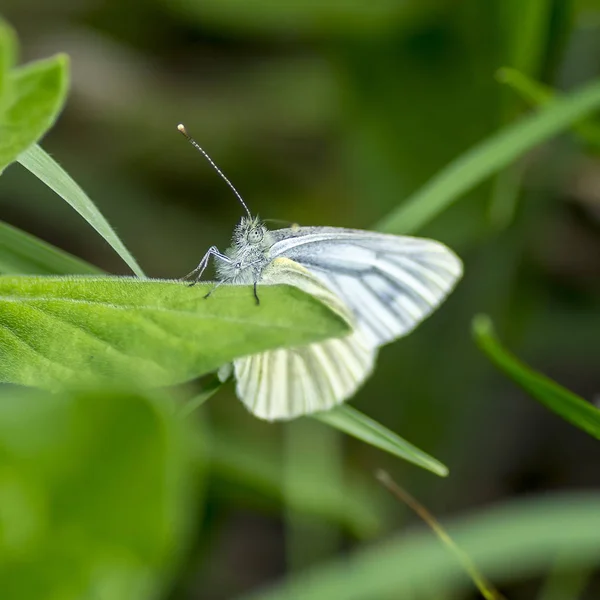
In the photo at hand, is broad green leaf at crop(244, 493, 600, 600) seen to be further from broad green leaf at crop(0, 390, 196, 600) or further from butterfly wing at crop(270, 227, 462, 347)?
broad green leaf at crop(0, 390, 196, 600)

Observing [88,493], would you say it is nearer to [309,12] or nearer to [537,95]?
[537,95]

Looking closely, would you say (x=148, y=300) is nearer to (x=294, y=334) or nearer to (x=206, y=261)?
(x=294, y=334)

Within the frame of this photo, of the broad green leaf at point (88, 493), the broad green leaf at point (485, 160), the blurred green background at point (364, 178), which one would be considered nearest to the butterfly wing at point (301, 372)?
the broad green leaf at point (485, 160)

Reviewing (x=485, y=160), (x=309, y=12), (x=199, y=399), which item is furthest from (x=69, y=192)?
(x=309, y=12)

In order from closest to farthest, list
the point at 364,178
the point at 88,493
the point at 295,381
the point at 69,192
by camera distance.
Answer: the point at 88,493 → the point at 69,192 → the point at 295,381 → the point at 364,178

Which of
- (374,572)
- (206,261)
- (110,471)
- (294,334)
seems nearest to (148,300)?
(294,334)

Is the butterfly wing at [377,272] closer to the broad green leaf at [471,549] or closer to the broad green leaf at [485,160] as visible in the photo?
the broad green leaf at [485,160]
